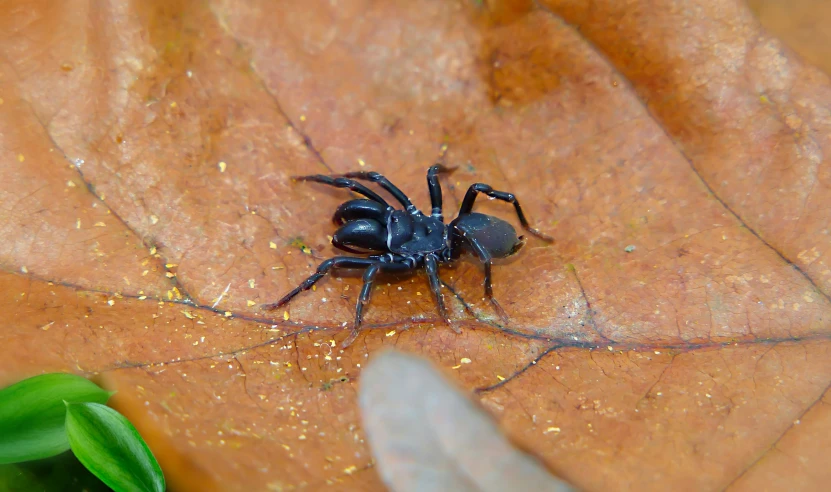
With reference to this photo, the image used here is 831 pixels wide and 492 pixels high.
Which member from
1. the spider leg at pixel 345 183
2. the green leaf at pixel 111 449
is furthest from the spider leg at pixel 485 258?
the green leaf at pixel 111 449

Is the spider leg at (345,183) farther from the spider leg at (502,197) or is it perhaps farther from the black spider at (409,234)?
the spider leg at (502,197)

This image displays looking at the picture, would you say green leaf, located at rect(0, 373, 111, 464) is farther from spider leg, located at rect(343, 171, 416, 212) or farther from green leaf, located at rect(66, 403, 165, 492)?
spider leg, located at rect(343, 171, 416, 212)

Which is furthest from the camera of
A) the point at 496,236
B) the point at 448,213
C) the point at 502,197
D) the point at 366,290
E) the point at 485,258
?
the point at 448,213

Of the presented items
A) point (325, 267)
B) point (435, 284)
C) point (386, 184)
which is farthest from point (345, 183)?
point (435, 284)

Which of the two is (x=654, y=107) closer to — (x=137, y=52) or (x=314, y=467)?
(x=314, y=467)

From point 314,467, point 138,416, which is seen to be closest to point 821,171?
point 314,467

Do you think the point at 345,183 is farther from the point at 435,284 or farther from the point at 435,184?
the point at 435,284
